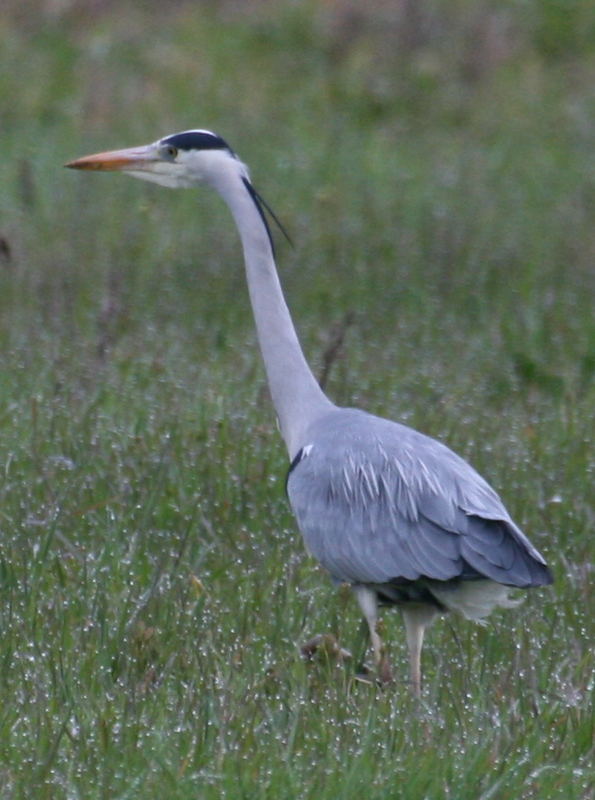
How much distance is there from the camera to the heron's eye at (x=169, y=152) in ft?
15.6

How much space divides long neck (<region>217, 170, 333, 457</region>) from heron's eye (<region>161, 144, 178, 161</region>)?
183 millimetres

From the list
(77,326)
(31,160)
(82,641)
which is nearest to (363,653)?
(82,641)

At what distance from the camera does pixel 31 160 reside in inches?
368

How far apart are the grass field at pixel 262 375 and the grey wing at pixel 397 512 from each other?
0.64ft

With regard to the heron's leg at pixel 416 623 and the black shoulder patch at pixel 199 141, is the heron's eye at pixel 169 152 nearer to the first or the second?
the black shoulder patch at pixel 199 141

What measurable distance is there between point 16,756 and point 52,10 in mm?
10152

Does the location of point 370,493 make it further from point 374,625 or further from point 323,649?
point 323,649

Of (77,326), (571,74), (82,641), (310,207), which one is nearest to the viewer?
(82,641)

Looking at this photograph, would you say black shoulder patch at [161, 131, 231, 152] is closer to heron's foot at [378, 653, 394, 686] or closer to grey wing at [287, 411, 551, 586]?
grey wing at [287, 411, 551, 586]

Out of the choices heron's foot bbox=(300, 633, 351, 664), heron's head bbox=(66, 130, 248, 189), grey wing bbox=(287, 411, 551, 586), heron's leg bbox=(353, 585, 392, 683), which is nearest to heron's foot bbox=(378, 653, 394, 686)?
heron's leg bbox=(353, 585, 392, 683)

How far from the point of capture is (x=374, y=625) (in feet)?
13.6

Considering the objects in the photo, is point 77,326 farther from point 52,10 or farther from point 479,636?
point 52,10

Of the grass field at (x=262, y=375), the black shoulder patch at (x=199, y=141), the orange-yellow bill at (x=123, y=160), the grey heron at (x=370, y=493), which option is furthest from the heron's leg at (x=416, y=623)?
the orange-yellow bill at (x=123, y=160)

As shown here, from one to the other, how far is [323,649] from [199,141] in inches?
61.2
